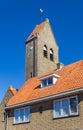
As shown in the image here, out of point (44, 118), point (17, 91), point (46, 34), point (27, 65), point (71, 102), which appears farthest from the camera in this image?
point (46, 34)

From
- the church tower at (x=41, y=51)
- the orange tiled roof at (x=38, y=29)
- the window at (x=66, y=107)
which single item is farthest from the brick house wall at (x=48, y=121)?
the orange tiled roof at (x=38, y=29)

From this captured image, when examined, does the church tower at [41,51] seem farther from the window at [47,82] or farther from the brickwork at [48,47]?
the window at [47,82]

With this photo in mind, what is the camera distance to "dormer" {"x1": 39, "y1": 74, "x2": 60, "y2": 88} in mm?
29206

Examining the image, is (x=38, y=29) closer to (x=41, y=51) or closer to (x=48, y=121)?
(x=41, y=51)

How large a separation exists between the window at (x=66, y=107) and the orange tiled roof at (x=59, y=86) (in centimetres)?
96

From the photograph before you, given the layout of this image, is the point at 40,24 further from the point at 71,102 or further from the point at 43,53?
the point at 71,102

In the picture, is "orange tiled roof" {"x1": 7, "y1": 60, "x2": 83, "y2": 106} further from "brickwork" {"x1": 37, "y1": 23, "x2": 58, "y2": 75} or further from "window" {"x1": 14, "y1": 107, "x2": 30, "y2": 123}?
"brickwork" {"x1": 37, "y1": 23, "x2": 58, "y2": 75}

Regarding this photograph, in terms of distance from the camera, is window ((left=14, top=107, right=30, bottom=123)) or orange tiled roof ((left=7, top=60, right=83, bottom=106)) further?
window ((left=14, top=107, right=30, bottom=123))

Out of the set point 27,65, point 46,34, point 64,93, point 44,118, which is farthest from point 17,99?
point 46,34

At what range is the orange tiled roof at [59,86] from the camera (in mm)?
26450

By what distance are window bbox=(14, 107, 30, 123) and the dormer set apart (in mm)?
3161

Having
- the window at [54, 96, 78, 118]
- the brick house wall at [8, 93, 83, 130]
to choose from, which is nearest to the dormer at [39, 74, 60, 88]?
the brick house wall at [8, 93, 83, 130]

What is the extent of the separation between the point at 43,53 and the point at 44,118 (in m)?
20.4

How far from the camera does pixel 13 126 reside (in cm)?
3086
